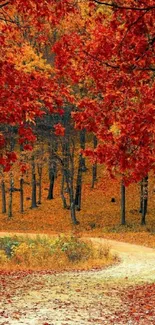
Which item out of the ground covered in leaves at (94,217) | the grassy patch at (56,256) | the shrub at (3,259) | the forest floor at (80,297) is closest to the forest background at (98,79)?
the forest floor at (80,297)

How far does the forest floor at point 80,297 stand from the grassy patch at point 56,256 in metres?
1.50

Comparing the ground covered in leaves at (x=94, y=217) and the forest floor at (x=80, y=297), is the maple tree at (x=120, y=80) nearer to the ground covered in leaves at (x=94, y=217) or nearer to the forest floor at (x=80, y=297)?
the forest floor at (x=80, y=297)

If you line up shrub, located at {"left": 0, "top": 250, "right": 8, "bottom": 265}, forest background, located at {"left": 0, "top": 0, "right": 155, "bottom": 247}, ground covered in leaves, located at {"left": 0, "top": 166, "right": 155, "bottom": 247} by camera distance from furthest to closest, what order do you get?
ground covered in leaves, located at {"left": 0, "top": 166, "right": 155, "bottom": 247} → shrub, located at {"left": 0, "top": 250, "right": 8, "bottom": 265} → forest background, located at {"left": 0, "top": 0, "right": 155, "bottom": 247}

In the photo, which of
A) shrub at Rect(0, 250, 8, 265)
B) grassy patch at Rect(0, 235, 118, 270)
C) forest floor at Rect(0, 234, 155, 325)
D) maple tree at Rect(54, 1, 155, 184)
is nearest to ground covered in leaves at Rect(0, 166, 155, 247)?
grassy patch at Rect(0, 235, 118, 270)

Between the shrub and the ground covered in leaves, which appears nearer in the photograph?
the shrub

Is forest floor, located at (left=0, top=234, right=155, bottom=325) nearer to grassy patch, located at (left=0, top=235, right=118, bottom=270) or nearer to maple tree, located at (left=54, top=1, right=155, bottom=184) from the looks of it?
grassy patch, located at (left=0, top=235, right=118, bottom=270)

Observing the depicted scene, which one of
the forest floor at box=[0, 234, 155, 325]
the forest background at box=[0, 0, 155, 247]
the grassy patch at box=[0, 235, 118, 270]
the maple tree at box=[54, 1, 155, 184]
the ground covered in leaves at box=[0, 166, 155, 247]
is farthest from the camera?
the ground covered in leaves at box=[0, 166, 155, 247]

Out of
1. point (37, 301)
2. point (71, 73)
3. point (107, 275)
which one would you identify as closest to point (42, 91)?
point (71, 73)

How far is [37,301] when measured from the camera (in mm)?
12633

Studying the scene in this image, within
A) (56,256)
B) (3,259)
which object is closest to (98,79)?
(3,259)

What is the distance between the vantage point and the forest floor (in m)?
10.7

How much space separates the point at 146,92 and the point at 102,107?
1397 mm

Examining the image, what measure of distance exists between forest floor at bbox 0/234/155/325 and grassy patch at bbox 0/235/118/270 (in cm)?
150

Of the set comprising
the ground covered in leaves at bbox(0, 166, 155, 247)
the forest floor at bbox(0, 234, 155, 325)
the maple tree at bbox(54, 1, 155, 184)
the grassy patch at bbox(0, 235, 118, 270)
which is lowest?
the ground covered in leaves at bbox(0, 166, 155, 247)
